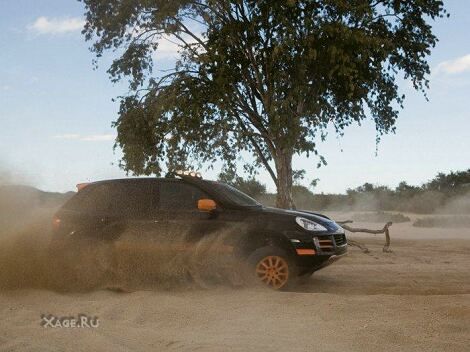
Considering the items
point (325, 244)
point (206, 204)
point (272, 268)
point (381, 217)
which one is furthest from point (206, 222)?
point (381, 217)

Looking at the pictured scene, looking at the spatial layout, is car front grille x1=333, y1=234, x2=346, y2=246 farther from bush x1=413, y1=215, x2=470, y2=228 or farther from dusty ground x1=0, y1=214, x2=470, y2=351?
bush x1=413, y1=215, x2=470, y2=228

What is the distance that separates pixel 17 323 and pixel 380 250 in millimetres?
12377

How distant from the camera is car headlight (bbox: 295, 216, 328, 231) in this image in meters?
9.80

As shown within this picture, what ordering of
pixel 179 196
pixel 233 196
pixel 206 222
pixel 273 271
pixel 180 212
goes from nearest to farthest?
1. pixel 273 271
2. pixel 206 222
3. pixel 180 212
4. pixel 179 196
5. pixel 233 196

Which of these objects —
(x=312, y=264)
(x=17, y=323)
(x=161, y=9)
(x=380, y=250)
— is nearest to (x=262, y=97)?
(x=161, y=9)

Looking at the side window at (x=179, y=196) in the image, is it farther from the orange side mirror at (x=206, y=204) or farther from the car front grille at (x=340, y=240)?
the car front grille at (x=340, y=240)

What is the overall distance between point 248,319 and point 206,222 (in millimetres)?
2748

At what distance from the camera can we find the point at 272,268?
9586 mm

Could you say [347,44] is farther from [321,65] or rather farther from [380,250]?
[380,250]

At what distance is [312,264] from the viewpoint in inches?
382

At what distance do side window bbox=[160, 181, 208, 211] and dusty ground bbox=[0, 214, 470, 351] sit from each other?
135 centimetres

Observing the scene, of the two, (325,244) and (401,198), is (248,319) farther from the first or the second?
(401,198)

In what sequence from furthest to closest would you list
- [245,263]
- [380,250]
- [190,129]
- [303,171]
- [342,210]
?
[342,210], [303,171], [190,129], [380,250], [245,263]

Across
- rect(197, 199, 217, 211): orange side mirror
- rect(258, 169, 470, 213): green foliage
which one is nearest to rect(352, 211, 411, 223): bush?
rect(258, 169, 470, 213): green foliage
